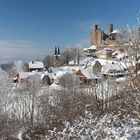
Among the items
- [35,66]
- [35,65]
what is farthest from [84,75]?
[35,65]

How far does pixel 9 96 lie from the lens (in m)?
34.7

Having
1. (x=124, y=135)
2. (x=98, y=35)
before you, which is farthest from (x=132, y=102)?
(x=98, y=35)

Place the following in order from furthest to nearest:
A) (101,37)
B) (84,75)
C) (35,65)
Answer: (101,37) < (35,65) < (84,75)

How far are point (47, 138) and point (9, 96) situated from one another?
24.0 metres

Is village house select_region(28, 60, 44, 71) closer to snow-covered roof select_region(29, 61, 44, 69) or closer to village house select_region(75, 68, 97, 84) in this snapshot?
snow-covered roof select_region(29, 61, 44, 69)

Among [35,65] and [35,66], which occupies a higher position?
[35,65]

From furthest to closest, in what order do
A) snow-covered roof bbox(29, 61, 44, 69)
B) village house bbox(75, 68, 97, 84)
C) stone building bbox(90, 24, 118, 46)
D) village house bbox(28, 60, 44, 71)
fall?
stone building bbox(90, 24, 118, 46)
snow-covered roof bbox(29, 61, 44, 69)
village house bbox(28, 60, 44, 71)
village house bbox(75, 68, 97, 84)

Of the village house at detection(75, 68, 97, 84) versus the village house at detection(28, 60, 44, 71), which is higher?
the village house at detection(28, 60, 44, 71)

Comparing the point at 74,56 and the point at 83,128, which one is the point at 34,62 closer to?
the point at 74,56

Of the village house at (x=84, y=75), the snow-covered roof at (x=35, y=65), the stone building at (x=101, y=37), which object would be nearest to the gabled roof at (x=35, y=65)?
the snow-covered roof at (x=35, y=65)

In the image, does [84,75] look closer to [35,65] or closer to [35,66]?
[35,66]

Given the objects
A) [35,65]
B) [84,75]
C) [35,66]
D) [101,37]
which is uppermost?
[101,37]

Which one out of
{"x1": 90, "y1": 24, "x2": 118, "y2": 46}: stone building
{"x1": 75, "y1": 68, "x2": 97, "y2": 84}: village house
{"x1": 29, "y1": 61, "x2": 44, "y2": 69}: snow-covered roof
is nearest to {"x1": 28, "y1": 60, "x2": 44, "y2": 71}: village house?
{"x1": 29, "y1": 61, "x2": 44, "y2": 69}: snow-covered roof

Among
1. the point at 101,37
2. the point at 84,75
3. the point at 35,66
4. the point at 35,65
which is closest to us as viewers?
the point at 84,75
